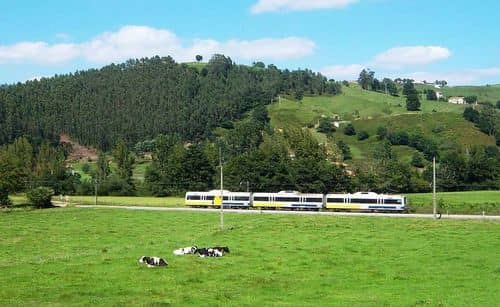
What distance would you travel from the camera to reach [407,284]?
25984 mm

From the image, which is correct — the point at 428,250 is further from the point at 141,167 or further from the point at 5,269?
the point at 141,167

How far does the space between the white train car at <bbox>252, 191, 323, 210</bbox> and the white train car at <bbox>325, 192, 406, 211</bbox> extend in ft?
6.28

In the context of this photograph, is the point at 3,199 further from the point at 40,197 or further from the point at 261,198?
the point at 261,198

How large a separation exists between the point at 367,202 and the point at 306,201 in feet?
31.6

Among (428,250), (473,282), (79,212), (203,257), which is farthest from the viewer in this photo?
(79,212)

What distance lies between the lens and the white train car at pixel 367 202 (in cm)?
8512

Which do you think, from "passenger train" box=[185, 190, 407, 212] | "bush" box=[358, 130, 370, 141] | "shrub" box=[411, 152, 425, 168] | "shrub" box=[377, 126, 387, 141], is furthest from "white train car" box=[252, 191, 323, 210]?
"bush" box=[358, 130, 370, 141]

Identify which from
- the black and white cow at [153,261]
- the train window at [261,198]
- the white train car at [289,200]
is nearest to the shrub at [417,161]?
the white train car at [289,200]

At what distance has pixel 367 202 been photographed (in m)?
87.8

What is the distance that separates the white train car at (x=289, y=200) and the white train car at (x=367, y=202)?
1915mm

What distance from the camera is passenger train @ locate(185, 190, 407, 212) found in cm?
8588

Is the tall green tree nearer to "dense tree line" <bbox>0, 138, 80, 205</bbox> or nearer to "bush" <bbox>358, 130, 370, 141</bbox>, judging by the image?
"dense tree line" <bbox>0, 138, 80, 205</bbox>

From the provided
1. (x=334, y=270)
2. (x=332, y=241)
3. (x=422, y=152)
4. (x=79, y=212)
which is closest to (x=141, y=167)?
(x=422, y=152)

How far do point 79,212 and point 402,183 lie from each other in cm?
6488
